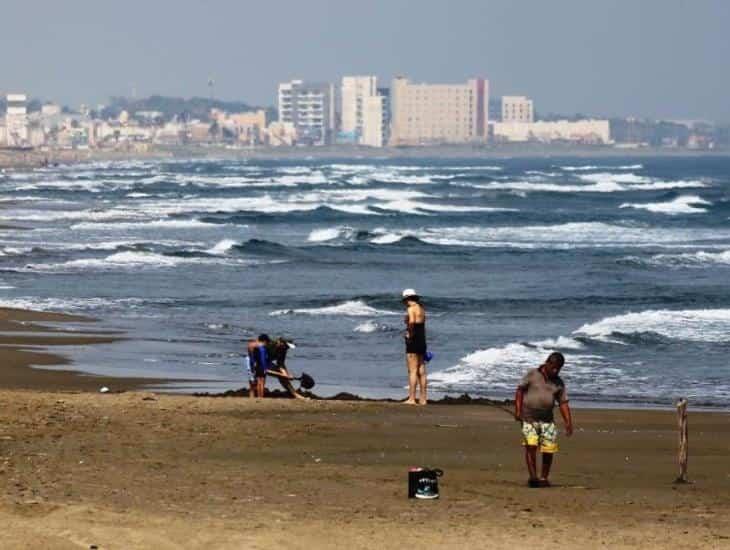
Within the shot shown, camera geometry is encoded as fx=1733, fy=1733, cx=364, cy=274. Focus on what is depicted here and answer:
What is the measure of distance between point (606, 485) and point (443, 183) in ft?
338

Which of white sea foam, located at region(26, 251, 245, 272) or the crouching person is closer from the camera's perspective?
the crouching person

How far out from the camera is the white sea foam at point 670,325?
24828mm

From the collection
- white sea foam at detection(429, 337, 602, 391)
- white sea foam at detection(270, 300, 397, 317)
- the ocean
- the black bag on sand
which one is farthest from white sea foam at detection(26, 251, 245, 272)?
the black bag on sand

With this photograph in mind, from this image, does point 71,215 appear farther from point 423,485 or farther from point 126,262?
point 423,485

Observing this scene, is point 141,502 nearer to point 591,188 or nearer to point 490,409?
point 490,409

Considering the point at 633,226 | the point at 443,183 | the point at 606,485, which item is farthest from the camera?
the point at 443,183

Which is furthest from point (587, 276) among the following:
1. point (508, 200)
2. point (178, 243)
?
point (508, 200)

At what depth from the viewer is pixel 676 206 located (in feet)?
254

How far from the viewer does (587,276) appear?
37188 millimetres

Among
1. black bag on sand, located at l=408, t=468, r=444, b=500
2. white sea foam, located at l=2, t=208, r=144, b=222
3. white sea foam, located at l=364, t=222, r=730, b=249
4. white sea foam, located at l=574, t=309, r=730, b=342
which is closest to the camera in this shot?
black bag on sand, located at l=408, t=468, r=444, b=500

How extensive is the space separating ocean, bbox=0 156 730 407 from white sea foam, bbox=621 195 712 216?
38 cm

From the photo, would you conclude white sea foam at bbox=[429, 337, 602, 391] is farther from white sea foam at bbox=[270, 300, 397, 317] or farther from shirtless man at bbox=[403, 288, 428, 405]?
white sea foam at bbox=[270, 300, 397, 317]

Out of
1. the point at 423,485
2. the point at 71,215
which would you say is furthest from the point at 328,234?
the point at 423,485

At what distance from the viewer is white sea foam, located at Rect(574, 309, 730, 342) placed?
2483 cm
